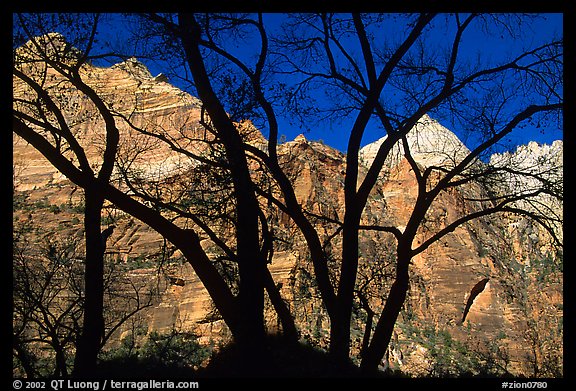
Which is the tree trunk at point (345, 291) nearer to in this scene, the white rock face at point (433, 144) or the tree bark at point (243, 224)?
the tree bark at point (243, 224)

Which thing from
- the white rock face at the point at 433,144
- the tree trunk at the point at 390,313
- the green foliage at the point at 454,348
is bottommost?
the green foliage at the point at 454,348

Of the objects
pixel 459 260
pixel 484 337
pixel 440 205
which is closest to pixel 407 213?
pixel 440 205

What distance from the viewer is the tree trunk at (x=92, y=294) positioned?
5.02 m

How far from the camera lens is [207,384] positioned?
390 centimetres

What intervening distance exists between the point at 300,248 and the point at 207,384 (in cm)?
1555

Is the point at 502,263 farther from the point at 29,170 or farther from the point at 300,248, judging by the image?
the point at 29,170

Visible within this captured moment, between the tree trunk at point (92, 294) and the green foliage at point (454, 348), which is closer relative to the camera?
the tree trunk at point (92, 294)

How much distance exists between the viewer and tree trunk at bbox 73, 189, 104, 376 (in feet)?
16.5

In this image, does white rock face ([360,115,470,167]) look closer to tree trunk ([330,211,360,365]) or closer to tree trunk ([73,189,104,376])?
tree trunk ([330,211,360,365])

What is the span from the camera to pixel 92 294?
5.04 meters

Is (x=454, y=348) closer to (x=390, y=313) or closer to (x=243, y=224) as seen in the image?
(x=390, y=313)

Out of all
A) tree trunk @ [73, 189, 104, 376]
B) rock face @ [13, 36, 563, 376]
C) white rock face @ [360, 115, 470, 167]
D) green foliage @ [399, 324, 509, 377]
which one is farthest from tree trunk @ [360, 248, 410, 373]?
green foliage @ [399, 324, 509, 377]

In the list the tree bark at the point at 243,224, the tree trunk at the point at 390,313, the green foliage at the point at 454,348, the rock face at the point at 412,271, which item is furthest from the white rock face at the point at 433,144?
the green foliage at the point at 454,348

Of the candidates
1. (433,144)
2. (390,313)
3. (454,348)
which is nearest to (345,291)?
(390,313)
